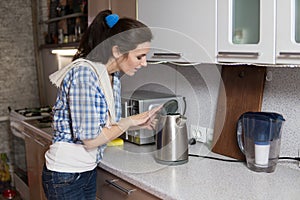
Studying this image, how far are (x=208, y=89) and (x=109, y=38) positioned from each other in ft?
2.37

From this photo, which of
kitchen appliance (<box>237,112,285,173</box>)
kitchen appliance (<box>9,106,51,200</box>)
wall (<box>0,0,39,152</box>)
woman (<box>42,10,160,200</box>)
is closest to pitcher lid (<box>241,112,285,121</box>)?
kitchen appliance (<box>237,112,285,173</box>)

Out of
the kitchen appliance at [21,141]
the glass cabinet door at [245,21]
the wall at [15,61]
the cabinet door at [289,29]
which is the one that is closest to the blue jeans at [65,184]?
the glass cabinet door at [245,21]

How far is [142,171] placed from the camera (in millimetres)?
1713

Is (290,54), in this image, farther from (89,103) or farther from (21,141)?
(21,141)

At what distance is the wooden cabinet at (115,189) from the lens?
5.37ft

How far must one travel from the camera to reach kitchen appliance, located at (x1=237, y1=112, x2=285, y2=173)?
5.38 ft

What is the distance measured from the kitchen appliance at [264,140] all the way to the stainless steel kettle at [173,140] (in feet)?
0.97

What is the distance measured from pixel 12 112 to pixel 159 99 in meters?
2.07

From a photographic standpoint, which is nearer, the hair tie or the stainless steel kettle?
the hair tie

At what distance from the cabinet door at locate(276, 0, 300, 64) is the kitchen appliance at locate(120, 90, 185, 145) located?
3.03ft

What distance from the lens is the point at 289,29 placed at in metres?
1.26

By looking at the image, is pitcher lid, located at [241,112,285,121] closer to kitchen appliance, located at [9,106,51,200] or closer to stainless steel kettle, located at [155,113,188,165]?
stainless steel kettle, located at [155,113,188,165]

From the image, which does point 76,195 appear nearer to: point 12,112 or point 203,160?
point 203,160

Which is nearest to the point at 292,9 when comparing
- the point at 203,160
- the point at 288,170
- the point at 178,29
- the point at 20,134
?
the point at 178,29
